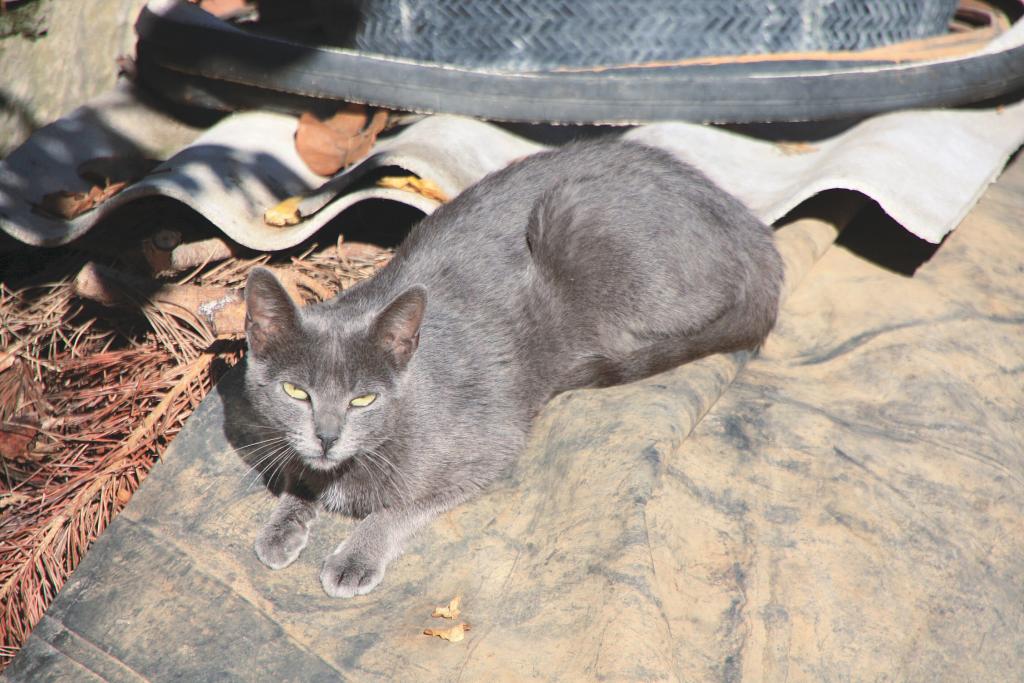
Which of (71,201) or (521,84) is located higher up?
(521,84)

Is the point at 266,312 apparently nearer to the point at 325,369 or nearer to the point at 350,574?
the point at 325,369

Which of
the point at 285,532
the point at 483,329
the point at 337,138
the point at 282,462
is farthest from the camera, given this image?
the point at 337,138

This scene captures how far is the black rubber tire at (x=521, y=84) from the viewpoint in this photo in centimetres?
310

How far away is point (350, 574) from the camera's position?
2121 mm

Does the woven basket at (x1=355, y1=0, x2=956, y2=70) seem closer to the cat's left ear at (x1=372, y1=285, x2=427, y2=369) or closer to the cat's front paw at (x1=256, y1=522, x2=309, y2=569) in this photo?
the cat's left ear at (x1=372, y1=285, x2=427, y2=369)

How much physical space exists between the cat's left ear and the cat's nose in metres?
0.25

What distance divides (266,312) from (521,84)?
1.45 metres

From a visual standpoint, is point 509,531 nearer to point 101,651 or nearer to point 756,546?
point 756,546

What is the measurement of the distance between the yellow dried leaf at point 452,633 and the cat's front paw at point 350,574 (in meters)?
0.21

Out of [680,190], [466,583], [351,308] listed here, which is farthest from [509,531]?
[680,190]

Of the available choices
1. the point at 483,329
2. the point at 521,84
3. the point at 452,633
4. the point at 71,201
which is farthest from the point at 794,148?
the point at 71,201

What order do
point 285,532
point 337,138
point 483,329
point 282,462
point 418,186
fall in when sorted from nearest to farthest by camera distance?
point 285,532 → point 282,462 → point 483,329 → point 418,186 → point 337,138

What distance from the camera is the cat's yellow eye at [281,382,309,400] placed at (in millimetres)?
2150

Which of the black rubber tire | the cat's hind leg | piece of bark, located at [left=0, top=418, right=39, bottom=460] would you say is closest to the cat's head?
the cat's hind leg
